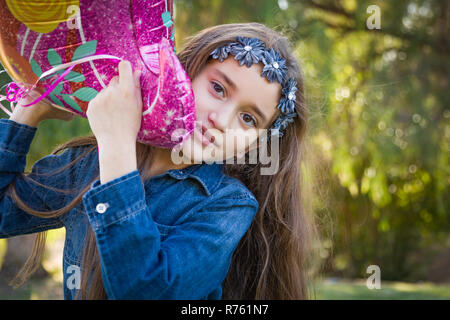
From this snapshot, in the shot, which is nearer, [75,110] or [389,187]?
[75,110]

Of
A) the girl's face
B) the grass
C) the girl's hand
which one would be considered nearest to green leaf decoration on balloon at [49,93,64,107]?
the girl's hand

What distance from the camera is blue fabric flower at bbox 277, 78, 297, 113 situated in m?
1.41

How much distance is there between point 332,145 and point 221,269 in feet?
9.23

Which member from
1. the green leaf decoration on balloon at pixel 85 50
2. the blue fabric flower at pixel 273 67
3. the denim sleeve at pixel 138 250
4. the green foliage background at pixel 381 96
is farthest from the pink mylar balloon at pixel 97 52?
the green foliage background at pixel 381 96

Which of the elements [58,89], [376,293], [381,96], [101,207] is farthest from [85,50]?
[381,96]

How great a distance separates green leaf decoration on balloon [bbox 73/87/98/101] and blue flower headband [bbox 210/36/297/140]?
0.38m

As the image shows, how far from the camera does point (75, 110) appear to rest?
47.1 inches

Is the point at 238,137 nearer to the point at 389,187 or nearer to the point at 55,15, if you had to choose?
the point at 55,15

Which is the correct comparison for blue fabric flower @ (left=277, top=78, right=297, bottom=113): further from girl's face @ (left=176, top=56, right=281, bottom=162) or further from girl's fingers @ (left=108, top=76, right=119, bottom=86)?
girl's fingers @ (left=108, top=76, right=119, bottom=86)

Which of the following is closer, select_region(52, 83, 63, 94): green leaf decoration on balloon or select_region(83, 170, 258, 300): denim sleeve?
select_region(83, 170, 258, 300): denim sleeve

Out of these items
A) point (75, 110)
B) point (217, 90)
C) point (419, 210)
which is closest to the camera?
point (75, 110)

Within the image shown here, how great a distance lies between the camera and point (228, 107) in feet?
4.14

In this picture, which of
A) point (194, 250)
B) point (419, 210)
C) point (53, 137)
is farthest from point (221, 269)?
point (419, 210)

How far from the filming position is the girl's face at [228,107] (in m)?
1.25
